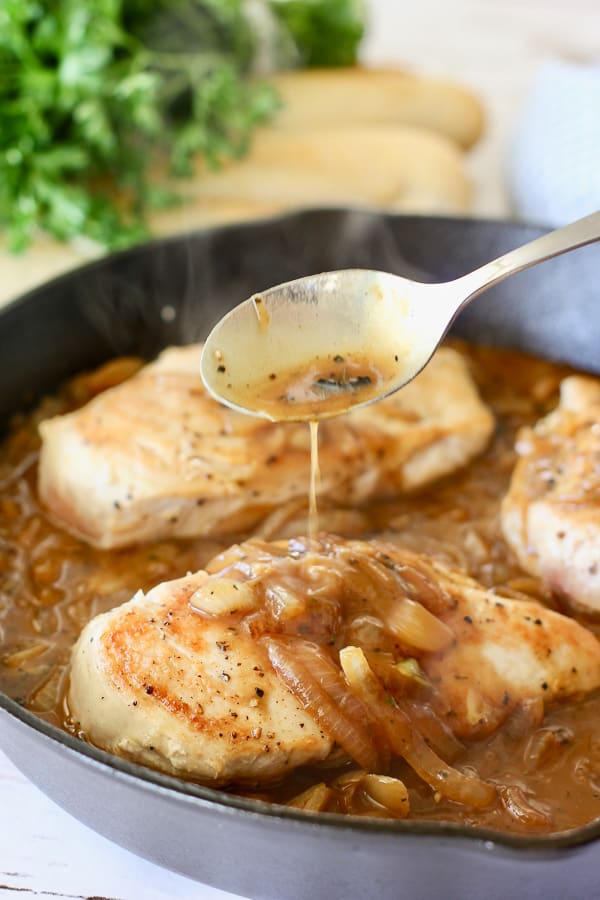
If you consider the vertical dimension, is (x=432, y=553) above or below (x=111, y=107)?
below

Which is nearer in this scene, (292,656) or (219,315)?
(292,656)

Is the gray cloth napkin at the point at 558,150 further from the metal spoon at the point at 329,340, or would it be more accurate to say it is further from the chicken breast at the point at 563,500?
the metal spoon at the point at 329,340

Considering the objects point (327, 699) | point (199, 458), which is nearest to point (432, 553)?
point (199, 458)

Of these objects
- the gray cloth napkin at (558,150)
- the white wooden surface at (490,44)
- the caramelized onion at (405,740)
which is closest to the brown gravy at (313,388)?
the caramelized onion at (405,740)

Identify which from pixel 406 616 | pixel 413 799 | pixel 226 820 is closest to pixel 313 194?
pixel 406 616

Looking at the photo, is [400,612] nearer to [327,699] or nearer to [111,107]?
[327,699]

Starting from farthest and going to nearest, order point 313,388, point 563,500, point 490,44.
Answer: point 490,44 < point 563,500 < point 313,388

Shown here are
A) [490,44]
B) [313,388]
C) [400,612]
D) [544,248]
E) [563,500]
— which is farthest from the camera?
[490,44]
